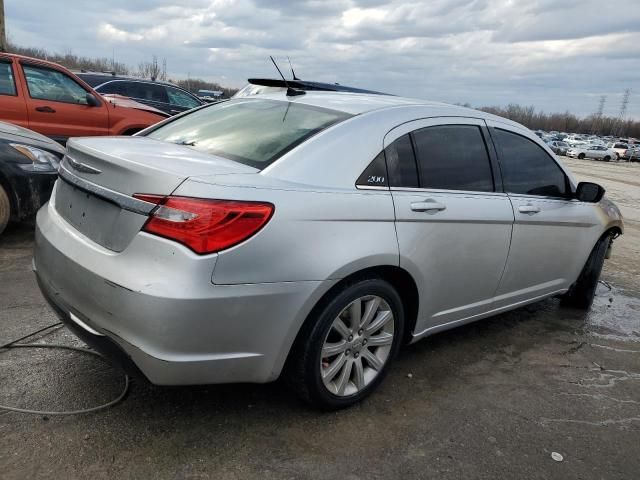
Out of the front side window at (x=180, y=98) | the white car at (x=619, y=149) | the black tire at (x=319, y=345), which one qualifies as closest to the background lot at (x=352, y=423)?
the black tire at (x=319, y=345)

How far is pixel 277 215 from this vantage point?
2.33 metres

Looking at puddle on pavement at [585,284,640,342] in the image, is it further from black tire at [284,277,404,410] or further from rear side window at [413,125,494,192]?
black tire at [284,277,404,410]

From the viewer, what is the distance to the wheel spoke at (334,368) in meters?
2.71

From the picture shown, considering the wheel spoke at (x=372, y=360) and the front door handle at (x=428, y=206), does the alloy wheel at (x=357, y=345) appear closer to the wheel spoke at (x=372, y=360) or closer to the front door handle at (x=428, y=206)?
the wheel spoke at (x=372, y=360)

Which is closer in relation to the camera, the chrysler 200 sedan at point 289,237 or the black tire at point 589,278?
the chrysler 200 sedan at point 289,237

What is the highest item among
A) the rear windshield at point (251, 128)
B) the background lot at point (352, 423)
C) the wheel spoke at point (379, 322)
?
the rear windshield at point (251, 128)

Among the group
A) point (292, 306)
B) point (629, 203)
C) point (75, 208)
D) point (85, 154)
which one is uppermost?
point (85, 154)

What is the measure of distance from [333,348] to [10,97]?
261 inches

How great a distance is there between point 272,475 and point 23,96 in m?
6.94

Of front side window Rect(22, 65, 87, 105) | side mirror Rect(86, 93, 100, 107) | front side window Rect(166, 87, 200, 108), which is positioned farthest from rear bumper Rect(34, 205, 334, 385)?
front side window Rect(166, 87, 200, 108)

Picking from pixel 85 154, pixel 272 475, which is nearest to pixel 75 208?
pixel 85 154

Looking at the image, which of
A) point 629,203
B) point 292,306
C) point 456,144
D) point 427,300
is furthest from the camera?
point 629,203

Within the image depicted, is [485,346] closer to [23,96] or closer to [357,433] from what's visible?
[357,433]

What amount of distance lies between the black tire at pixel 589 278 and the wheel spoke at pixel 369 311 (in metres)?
2.63
